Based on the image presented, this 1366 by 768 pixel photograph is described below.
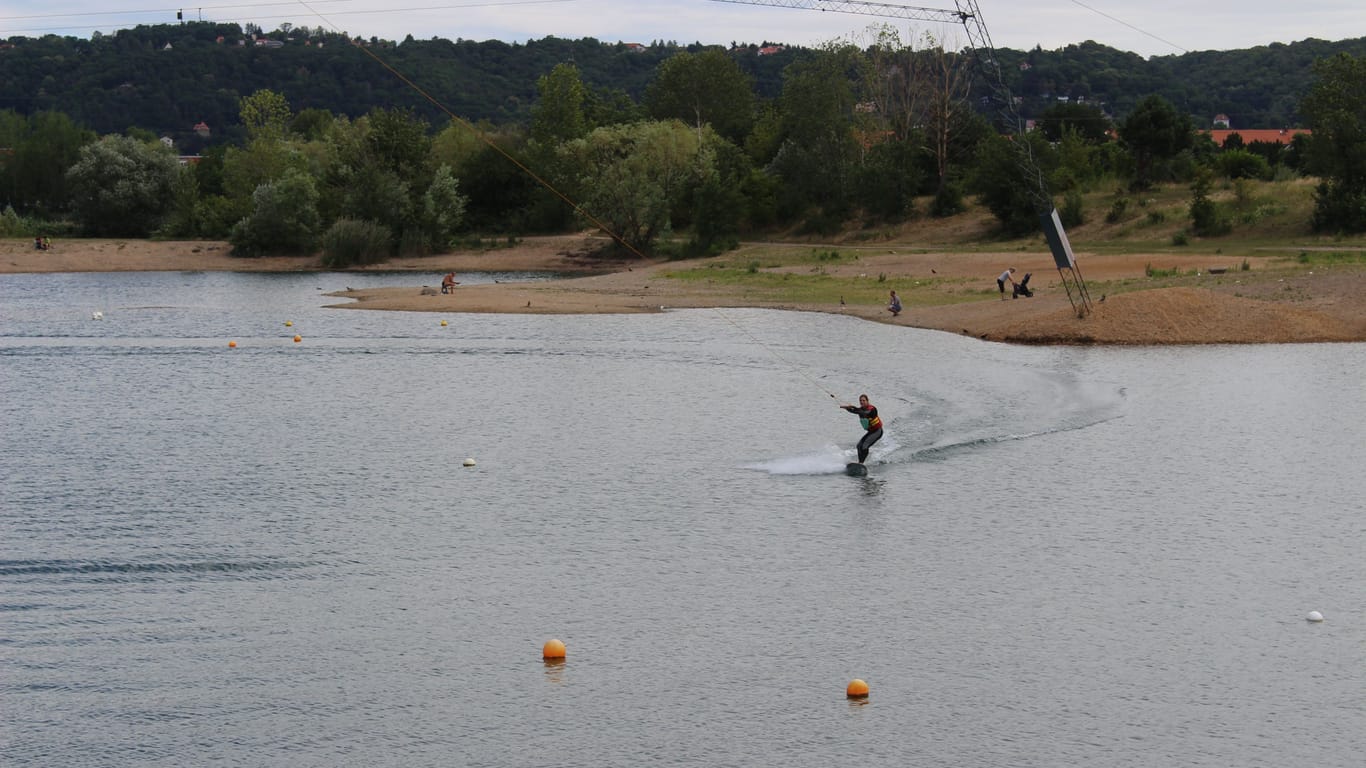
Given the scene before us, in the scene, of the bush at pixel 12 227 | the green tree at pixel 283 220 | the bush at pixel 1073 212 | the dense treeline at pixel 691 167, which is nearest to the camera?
the bush at pixel 1073 212

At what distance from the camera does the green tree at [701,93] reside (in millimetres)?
130000

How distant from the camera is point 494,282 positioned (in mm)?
83562

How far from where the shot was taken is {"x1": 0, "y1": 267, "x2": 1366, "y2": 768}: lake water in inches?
700

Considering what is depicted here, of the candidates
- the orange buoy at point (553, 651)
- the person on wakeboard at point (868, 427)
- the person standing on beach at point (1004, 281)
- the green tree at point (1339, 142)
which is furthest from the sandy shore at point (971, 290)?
the orange buoy at point (553, 651)

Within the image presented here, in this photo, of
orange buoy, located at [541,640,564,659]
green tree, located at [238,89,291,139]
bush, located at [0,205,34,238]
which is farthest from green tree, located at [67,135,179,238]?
orange buoy, located at [541,640,564,659]

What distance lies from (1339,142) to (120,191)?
88102mm

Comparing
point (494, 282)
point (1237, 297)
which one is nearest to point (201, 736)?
point (1237, 297)

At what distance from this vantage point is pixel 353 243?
9800cm

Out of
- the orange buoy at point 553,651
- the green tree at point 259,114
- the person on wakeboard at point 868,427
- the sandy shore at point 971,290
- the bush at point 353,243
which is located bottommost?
the orange buoy at point 553,651

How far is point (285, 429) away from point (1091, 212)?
55650mm

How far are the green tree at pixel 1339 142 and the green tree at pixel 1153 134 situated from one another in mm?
14169

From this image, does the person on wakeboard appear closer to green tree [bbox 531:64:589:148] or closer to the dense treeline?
the dense treeline

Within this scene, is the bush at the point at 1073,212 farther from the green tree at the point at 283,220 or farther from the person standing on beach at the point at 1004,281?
the green tree at the point at 283,220

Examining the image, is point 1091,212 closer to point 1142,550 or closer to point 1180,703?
point 1142,550
